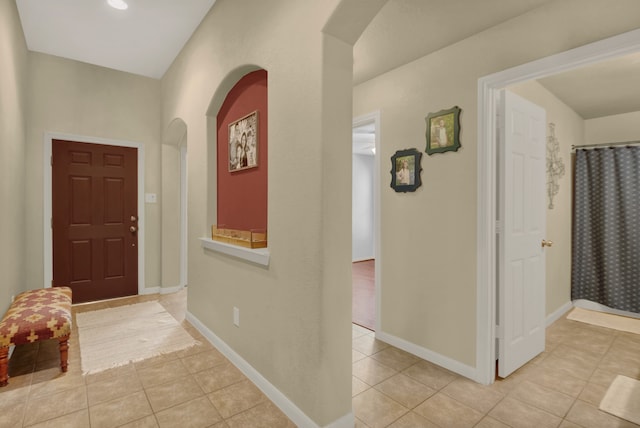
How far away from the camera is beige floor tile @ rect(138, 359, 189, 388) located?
2205 mm

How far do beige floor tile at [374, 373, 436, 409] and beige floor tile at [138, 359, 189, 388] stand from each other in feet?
4.58

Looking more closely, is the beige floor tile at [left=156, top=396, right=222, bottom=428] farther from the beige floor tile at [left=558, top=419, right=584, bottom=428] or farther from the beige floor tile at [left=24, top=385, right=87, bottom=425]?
the beige floor tile at [left=558, top=419, right=584, bottom=428]

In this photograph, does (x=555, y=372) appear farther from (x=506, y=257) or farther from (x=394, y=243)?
(x=394, y=243)

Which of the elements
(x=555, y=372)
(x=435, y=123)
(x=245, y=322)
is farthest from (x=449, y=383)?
(x=435, y=123)

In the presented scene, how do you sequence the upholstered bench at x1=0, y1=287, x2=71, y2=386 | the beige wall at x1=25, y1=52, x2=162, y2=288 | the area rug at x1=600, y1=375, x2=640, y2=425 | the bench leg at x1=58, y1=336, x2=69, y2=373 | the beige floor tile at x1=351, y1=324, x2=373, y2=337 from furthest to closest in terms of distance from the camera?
1. the beige wall at x1=25, y1=52, x2=162, y2=288
2. the beige floor tile at x1=351, y1=324, x2=373, y2=337
3. the bench leg at x1=58, y1=336, x2=69, y2=373
4. the upholstered bench at x1=0, y1=287, x2=71, y2=386
5. the area rug at x1=600, y1=375, x2=640, y2=425

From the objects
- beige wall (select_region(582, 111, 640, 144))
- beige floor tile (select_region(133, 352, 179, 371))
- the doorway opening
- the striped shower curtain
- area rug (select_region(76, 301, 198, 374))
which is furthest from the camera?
the doorway opening

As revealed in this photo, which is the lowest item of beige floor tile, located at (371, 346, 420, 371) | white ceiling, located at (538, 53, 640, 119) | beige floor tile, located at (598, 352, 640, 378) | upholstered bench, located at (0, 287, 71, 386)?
beige floor tile, located at (598, 352, 640, 378)

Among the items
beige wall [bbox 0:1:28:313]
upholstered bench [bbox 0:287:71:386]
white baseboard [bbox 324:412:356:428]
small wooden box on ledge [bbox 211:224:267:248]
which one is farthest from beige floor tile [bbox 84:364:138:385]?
white baseboard [bbox 324:412:356:428]

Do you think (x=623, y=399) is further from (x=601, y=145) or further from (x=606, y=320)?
(x=601, y=145)

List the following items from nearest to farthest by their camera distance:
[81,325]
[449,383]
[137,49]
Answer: [449,383]
[81,325]
[137,49]

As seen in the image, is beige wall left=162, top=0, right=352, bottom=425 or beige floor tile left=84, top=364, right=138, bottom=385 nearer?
beige wall left=162, top=0, right=352, bottom=425

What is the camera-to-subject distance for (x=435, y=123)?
2498 mm

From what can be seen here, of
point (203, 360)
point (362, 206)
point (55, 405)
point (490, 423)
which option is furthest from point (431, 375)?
point (362, 206)

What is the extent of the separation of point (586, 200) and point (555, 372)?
2605mm
